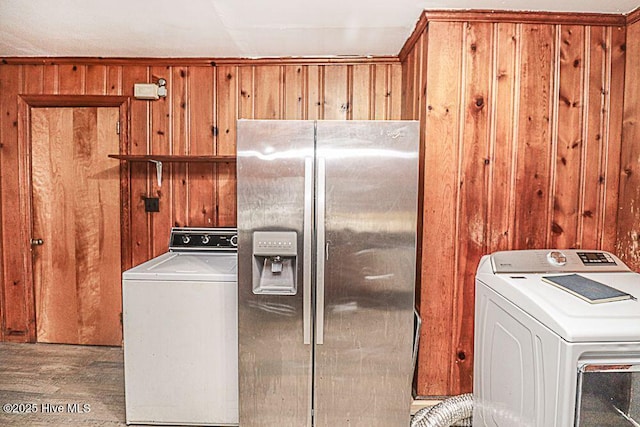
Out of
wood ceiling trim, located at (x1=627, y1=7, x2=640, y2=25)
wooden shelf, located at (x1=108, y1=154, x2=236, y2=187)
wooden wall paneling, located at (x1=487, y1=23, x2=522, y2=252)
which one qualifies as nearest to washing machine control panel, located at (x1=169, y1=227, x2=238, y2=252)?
wooden shelf, located at (x1=108, y1=154, x2=236, y2=187)

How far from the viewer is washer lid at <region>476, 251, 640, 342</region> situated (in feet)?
4.36

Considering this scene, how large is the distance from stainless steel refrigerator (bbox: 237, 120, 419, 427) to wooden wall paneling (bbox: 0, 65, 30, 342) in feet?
7.31

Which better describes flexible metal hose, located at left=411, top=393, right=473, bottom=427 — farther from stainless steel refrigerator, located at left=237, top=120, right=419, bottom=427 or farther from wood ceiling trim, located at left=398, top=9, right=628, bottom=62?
wood ceiling trim, located at left=398, top=9, right=628, bottom=62

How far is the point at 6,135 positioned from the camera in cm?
311

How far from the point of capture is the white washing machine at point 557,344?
1.35 metres

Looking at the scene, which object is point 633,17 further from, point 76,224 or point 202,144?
point 76,224

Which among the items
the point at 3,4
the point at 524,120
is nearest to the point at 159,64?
the point at 3,4

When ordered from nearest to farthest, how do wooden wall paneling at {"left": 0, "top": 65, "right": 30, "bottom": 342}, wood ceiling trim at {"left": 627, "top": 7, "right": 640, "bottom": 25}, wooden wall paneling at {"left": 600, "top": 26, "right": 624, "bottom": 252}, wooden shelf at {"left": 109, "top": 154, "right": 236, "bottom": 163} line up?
wood ceiling trim at {"left": 627, "top": 7, "right": 640, "bottom": 25} < wooden wall paneling at {"left": 600, "top": 26, "right": 624, "bottom": 252} < wooden shelf at {"left": 109, "top": 154, "right": 236, "bottom": 163} < wooden wall paneling at {"left": 0, "top": 65, "right": 30, "bottom": 342}

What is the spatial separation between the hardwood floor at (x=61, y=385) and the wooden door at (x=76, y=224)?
0.17 metres

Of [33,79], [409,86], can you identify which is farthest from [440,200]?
[33,79]

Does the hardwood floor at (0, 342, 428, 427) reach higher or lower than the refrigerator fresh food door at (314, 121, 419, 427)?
lower

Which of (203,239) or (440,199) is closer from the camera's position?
(440,199)

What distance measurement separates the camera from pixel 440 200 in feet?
7.23

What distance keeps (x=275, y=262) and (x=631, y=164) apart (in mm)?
1914
